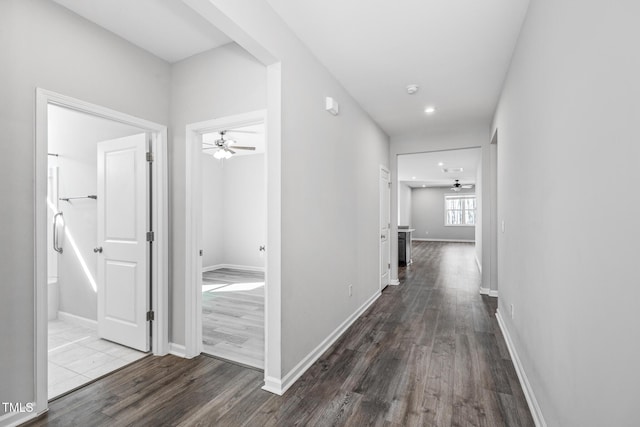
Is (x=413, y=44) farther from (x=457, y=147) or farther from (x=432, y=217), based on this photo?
(x=432, y=217)

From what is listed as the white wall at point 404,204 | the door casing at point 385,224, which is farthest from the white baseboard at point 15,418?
the white wall at point 404,204

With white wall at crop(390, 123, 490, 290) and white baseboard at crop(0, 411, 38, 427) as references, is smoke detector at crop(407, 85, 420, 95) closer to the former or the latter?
white wall at crop(390, 123, 490, 290)

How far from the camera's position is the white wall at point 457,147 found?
482 centimetres

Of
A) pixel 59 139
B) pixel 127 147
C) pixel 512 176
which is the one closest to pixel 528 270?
pixel 512 176

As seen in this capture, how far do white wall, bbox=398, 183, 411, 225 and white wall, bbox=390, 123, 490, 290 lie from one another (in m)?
7.61

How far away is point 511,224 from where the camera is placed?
2754 millimetres

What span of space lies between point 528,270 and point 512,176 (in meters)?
0.97

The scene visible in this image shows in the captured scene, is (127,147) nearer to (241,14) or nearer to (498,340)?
(241,14)

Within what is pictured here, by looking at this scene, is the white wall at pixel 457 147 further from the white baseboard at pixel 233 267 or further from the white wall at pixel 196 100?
the white wall at pixel 196 100

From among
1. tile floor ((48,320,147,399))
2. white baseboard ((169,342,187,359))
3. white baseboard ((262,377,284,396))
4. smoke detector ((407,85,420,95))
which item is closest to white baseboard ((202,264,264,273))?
tile floor ((48,320,147,399))

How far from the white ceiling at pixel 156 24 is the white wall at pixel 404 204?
1129 centimetres

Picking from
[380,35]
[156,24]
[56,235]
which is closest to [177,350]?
[56,235]

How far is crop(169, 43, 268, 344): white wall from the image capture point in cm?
250

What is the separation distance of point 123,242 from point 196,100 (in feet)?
5.08
